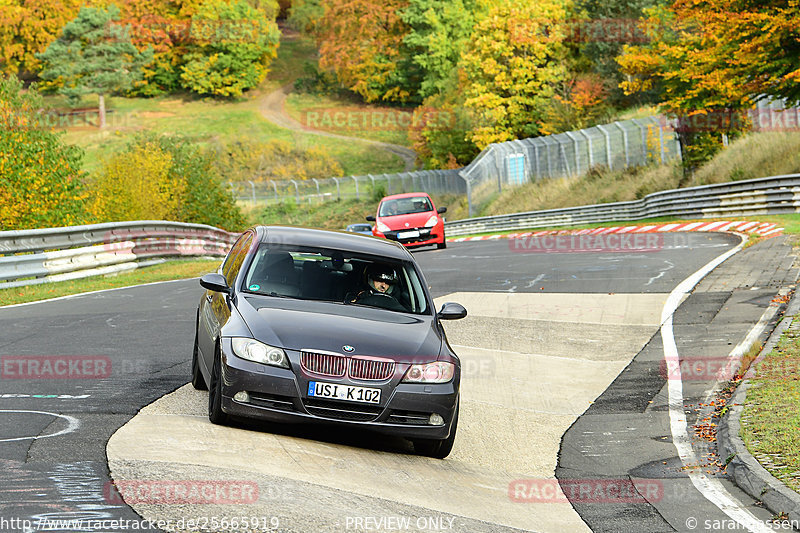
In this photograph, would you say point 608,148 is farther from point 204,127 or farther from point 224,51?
point 224,51

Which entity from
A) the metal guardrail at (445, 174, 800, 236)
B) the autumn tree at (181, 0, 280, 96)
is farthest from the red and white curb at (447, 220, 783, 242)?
the autumn tree at (181, 0, 280, 96)

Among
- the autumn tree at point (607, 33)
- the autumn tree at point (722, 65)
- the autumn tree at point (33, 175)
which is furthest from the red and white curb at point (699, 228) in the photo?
the autumn tree at point (607, 33)

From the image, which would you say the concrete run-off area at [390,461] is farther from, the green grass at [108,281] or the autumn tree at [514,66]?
the autumn tree at [514,66]

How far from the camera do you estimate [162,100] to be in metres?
122

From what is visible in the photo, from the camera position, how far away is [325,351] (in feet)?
24.8

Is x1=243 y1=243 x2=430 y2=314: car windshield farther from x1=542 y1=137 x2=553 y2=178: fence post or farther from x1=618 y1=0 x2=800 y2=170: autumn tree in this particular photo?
x1=542 y1=137 x2=553 y2=178: fence post

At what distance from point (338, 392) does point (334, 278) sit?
5.42 ft

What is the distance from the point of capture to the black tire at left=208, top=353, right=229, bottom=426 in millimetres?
7770

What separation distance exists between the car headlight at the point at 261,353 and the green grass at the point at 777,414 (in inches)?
134

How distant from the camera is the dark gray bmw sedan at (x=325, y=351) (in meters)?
7.56

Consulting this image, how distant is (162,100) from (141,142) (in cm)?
8258

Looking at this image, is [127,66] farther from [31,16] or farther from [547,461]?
[547,461]

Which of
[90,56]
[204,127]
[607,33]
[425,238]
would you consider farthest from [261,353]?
[90,56]

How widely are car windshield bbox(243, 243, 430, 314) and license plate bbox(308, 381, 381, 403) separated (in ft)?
4.29
